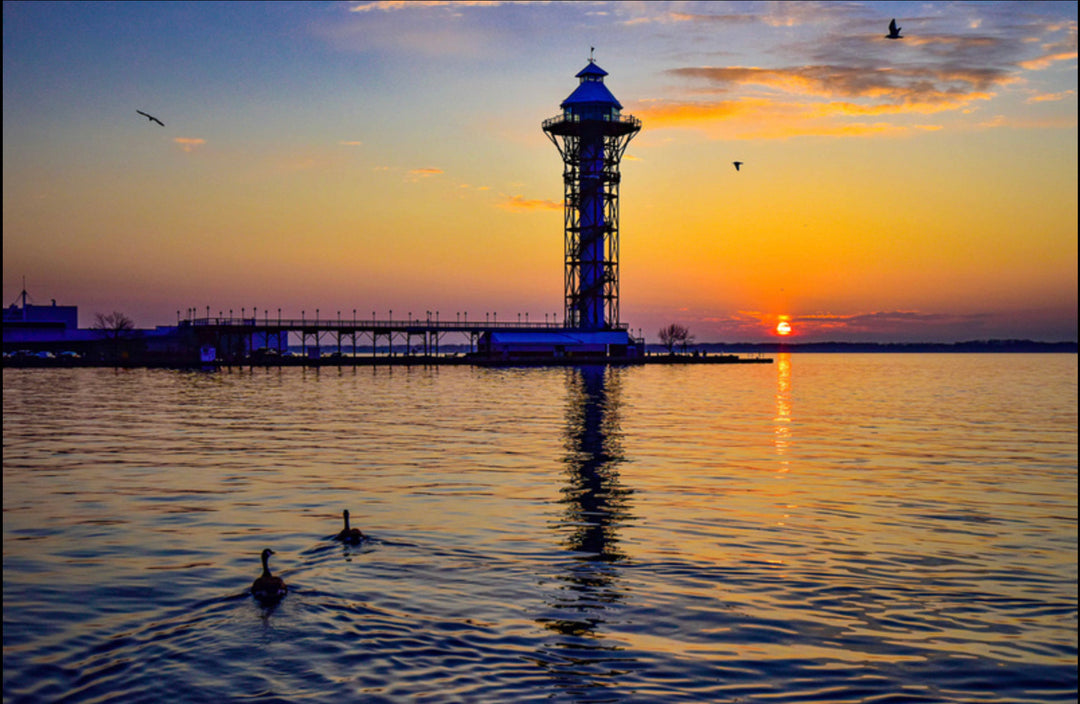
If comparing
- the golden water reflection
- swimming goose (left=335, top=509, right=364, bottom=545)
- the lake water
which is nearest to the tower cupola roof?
the golden water reflection

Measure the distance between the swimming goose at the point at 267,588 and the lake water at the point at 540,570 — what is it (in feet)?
0.84

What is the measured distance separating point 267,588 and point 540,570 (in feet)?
17.8

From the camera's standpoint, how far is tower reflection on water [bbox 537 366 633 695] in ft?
43.9

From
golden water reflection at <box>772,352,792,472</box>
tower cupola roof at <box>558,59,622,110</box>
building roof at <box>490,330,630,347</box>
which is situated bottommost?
golden water reflection at <box>772,352,792,472</box>

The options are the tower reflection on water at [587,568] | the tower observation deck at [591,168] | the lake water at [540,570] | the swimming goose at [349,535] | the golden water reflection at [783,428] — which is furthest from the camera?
the tower observation deck at [591,168]

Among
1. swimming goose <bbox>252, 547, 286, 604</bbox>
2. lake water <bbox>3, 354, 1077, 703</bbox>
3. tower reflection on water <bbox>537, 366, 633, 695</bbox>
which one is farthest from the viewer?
swimming goose <bbox>252, 547, 286, 604</bbox>

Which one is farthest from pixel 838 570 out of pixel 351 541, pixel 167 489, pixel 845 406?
pixel 845 406

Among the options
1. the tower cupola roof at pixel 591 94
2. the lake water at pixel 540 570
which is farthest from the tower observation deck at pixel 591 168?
the lake water at pixel 540 570

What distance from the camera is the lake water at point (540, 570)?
12.9 metres

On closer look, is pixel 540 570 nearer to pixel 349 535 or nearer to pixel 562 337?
pixel 349 535

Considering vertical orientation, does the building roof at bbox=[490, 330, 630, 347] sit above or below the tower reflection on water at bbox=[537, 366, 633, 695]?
above

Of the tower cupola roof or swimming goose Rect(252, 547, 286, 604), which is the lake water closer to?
swimming goose Rect(252, 547, 286, 604)

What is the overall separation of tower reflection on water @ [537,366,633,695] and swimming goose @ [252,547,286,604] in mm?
4673

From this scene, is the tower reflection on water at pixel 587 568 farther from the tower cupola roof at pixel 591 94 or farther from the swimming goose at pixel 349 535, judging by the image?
the tower cupola roof at pixel 591 94
